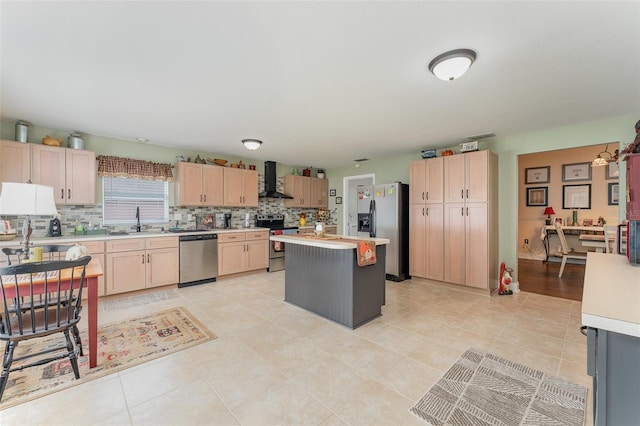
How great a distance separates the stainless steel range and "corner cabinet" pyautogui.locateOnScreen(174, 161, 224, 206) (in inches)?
41.7

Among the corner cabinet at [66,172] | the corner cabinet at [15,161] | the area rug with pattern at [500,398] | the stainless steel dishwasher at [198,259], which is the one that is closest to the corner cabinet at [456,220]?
the area rug with pattern at [500,398]

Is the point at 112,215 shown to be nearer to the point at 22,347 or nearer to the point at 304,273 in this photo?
the point at 22,347

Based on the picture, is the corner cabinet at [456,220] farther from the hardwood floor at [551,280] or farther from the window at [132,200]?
the window at [132,200]

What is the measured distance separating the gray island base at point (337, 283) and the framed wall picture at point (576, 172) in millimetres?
5995

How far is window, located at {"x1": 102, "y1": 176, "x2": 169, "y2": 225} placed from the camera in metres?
4.28

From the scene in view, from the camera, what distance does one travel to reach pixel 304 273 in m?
3.43

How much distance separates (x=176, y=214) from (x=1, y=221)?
2.07 m

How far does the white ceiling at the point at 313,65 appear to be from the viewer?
1599mm

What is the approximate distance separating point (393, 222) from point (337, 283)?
2286mm

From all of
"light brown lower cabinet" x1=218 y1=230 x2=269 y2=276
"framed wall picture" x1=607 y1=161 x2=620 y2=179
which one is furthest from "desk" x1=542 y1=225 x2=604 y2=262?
"light brown lower cabinet" x1=218 y1=230 x2=269 y2=276

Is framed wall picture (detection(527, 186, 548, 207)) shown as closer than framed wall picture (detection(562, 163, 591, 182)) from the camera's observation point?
No

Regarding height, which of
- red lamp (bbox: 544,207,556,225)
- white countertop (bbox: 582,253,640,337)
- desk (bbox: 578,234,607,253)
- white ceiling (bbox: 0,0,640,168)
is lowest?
desk (bbox: 578,234,607,253)

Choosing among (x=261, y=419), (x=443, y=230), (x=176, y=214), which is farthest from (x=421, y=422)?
(x=176, y=214)

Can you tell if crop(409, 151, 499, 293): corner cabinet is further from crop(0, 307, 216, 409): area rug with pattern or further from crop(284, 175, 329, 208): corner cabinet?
crop(0, 307, 216, 409): area rug with pattern
